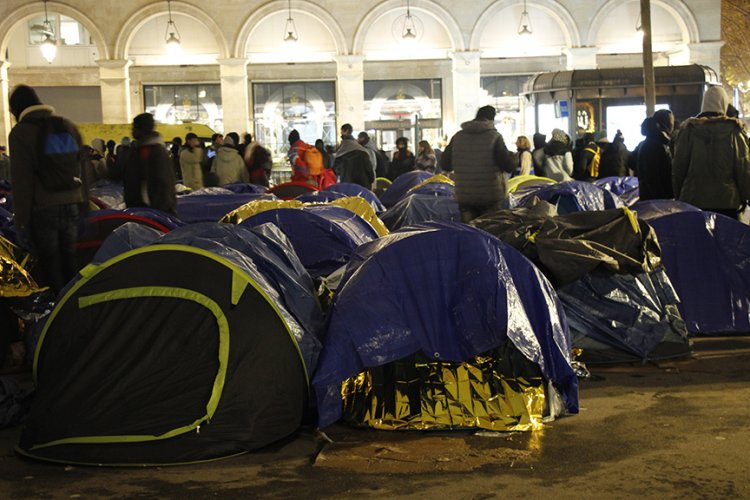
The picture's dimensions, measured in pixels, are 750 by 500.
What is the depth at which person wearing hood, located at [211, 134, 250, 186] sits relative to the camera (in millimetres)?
16812

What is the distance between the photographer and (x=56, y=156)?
8.21 m

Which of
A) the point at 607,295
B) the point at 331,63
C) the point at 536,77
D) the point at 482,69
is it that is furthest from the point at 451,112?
the point at 607,295

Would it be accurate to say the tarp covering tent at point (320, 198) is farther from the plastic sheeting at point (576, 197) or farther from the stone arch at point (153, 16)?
the stone arch at point (153, 16)

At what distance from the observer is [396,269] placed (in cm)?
663

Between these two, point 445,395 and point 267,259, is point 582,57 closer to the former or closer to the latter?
point 267,259

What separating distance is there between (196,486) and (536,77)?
22.7 metres

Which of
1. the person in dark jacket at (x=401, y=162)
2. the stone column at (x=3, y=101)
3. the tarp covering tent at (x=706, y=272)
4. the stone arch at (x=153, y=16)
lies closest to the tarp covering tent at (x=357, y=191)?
the tarp covering tent at (x=706, y=272)

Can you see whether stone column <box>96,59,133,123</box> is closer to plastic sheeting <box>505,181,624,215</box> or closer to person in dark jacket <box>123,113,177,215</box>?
person in dark jacket <box>123,113,177,215</box>

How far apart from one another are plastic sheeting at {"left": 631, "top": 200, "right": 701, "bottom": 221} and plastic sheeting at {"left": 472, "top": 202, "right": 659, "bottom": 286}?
2.55 feet

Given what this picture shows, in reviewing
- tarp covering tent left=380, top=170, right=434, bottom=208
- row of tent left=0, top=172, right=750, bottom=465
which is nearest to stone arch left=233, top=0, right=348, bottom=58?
tarp covering tent left=380, top=170, right=434, bottom=208

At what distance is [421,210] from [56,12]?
2077cm

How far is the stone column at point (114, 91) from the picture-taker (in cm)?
3055

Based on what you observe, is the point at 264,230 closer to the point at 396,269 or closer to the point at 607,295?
the point at 396,269

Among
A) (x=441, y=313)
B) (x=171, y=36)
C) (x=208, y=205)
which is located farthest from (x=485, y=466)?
(x=171, y=36)
